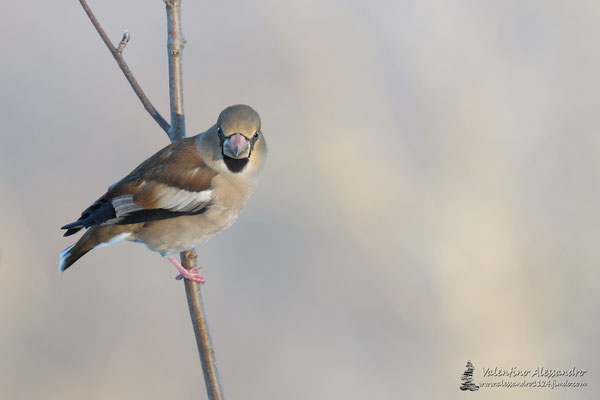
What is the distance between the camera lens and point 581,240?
4.58 meters

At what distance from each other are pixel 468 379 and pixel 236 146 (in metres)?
2.08

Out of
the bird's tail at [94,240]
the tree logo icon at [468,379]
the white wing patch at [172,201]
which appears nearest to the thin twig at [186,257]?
the white wing patch at [172,201]

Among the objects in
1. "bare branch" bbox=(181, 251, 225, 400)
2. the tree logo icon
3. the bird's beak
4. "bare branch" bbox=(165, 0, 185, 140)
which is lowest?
"bare branch" bbox=(181, 251, 225, 400)

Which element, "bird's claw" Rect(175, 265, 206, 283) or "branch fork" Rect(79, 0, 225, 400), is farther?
"bird's claw" Rect(175, 265, 206, 283)

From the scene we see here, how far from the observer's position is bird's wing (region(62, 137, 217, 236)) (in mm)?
2961

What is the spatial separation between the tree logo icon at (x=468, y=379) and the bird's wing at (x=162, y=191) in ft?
5.90

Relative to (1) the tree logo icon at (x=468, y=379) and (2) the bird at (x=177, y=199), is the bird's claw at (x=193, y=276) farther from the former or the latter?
(1) the tree logo icon at (x=468, y=379)

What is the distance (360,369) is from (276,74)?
1.87m

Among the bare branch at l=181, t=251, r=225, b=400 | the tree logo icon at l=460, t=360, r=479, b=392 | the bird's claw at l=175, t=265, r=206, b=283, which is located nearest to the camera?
the bare branch at l=181, t=251, r=225, b=400

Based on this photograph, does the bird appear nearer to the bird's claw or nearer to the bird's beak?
the bird's claw

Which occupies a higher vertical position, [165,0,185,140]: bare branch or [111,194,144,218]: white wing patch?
[165,0,185,140]: bare branch

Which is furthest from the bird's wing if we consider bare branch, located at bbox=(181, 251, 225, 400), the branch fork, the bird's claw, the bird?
bare branch, located at bbox=(181, 251, 225, 400)

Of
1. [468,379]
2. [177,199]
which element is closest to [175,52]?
[177,199]

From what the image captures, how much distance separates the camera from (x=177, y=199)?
308 centimetres
